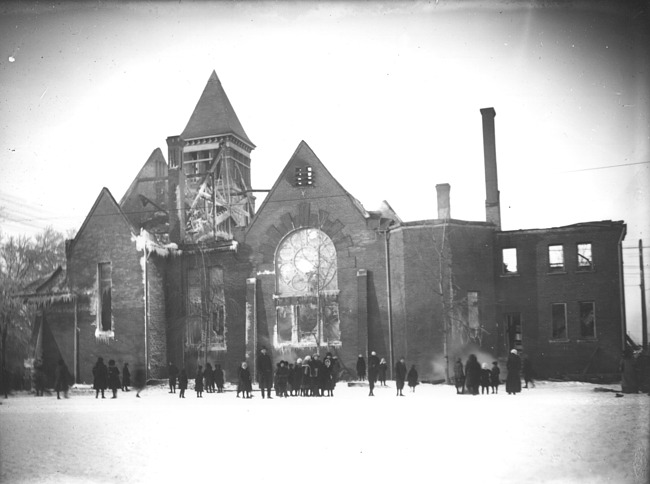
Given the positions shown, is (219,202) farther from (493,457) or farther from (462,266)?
(493,457)

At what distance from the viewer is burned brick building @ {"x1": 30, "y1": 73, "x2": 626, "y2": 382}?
31.5 meters

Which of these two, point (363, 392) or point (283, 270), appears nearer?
point (363, 392)

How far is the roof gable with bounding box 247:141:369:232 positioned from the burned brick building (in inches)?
2.8

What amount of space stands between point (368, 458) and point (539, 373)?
1972cm

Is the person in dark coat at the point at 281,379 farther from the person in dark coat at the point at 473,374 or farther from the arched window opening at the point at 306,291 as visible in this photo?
the person in dark coat at the point at 473,374

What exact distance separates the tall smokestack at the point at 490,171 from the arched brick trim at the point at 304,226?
7271 mm

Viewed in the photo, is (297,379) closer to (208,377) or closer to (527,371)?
(208,377)

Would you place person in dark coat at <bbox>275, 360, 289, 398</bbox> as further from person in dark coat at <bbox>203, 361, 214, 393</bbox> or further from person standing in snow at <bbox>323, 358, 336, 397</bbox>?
person in dark coat at <bbox>203, 361, 214, 393</bbox>

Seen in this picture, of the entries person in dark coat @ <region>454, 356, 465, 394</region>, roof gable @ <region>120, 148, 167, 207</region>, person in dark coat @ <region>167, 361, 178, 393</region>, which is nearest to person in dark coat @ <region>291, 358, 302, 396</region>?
person in dark coat @ <region>167, 361, 178, 393</region>

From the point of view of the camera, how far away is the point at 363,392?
27500mm

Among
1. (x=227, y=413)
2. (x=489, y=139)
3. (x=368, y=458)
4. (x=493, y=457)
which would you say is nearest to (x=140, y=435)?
(x=227, y=413)

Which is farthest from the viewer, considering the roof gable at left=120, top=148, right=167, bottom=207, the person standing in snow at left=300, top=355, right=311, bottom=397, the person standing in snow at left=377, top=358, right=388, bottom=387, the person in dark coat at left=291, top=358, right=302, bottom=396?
the roof gable at left=120, top=148, right=167, bottom=207

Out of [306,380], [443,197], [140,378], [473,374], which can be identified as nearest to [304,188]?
[443,197]

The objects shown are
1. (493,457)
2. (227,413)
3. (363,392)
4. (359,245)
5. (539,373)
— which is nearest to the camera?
(493,457)
